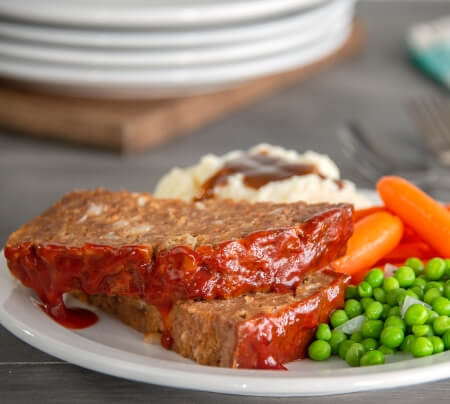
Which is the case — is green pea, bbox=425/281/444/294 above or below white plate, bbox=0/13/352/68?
below

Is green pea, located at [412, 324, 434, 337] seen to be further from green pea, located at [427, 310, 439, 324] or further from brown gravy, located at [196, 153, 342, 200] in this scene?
brown gravy, located at [196, 153, 342, 200]

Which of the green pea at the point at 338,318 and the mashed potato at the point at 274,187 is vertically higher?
the mashed potato at the point at 274,187

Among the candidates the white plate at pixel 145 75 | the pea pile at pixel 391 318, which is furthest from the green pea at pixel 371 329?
the white plate at pixel 145 75

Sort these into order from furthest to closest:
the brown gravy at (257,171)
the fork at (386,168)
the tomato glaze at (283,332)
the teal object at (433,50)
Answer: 1. the teal object at (433,50)
2. the fork at (386,168)
3. the brown gravy at (257,171)
4. the tomato glaze at (283,332)

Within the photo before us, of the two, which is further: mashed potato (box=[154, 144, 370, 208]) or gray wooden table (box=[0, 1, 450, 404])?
mashed potato (box=[154, 144, 370, 208])

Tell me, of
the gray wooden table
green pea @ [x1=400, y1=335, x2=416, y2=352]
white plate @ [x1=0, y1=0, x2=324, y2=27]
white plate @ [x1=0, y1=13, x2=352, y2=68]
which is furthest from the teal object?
green pea @ [x1=400, y1=335, x2=416, y2=352]

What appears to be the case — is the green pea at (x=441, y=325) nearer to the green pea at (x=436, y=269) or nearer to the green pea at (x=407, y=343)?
the green pea at (x=407, y=343)

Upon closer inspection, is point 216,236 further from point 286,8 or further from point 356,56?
point 356,56
